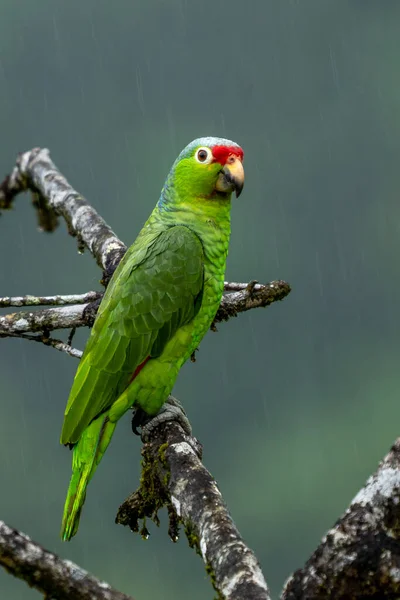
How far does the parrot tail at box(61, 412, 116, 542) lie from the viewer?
15.4 feet

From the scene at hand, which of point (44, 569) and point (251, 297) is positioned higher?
point (251, 297)

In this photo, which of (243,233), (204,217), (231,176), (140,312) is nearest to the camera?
(140,312)

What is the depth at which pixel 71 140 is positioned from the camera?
7338 centimetres

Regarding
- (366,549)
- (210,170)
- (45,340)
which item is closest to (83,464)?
(45,340)

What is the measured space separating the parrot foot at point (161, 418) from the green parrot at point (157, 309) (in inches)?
2.1

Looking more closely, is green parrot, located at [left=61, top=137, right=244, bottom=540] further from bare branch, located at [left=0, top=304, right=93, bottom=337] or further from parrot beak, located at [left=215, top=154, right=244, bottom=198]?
bare branch, located at [left=0, top=304, right=93, bottom=337]

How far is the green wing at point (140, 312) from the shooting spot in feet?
16.8

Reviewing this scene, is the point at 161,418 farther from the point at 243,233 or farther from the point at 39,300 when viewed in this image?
the point at 243,233

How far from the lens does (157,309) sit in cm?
519

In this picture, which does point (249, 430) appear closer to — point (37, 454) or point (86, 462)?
point (37, 454)

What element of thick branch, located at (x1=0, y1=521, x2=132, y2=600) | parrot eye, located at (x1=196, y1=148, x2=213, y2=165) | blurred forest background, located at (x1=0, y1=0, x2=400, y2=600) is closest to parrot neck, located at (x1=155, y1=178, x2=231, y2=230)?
parrot eye, located at (x1=196, y1=148, x2=213, y2=165)

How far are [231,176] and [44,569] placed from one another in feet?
9.61

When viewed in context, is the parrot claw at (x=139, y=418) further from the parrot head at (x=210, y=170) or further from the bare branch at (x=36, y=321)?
the parrot head at (x=210, y=170)

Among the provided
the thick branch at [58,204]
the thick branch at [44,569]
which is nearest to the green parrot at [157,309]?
the thick branch at [58,204]
